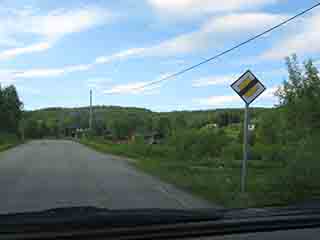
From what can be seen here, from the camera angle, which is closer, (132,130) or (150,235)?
(150,235)

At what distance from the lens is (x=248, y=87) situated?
39.3 ft

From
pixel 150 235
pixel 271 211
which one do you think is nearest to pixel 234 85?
pixel 271 211

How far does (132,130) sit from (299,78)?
204 ft

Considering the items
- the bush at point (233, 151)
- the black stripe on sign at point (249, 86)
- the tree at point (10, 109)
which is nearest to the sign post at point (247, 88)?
the black stripe on sign at point (249, 86)

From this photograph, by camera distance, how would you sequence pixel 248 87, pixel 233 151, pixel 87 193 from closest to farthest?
pixel 248 87, pixel 87 193, pixel 233 151

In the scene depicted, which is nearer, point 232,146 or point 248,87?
point 248,87

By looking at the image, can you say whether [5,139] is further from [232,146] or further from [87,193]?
[87,193]

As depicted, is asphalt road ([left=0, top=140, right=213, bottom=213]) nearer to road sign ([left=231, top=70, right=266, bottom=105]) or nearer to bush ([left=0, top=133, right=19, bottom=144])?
road sign ([left=231, top=70, right=266, bottom=105])

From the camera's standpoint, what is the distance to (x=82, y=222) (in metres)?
3.16

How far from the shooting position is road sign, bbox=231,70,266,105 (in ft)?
39.1

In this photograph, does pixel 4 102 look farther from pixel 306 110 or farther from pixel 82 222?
pixel 82 222

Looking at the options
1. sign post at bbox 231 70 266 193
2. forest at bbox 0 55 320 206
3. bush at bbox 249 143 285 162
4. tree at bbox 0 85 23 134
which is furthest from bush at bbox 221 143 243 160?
tree at bbox 0 85 23 134

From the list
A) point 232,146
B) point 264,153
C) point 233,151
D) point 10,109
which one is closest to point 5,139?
point 10,109

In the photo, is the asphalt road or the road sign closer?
the asphalt road
